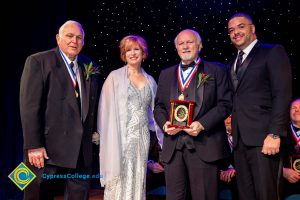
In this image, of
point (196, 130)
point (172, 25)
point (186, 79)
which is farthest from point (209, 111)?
point (172, 25)

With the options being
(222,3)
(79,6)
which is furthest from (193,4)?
(79,6)

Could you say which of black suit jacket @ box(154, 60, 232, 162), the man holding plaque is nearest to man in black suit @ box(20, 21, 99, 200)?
black suit jacket @ box(154, 60, 232, 162)

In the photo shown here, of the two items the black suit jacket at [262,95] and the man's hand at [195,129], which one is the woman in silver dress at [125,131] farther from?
the black suit jacket at [262,95]

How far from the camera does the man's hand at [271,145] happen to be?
2.68 metres

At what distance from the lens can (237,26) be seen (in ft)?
10.2

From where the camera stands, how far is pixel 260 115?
2.85 metres

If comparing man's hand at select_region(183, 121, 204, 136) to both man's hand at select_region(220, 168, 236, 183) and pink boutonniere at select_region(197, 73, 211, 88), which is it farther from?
man's hand at select_region(220, 168, 236, 183)

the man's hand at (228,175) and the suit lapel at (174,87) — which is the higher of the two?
the suit lapel at (174,87)

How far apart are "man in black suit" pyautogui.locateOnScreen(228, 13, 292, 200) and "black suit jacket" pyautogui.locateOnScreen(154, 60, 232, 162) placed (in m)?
0.11

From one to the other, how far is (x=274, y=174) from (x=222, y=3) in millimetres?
2993

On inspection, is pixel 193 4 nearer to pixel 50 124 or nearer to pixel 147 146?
pixel 147 146

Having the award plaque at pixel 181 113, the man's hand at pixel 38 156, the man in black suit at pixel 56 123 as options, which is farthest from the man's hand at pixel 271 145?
the man's hand at pixel 38 156

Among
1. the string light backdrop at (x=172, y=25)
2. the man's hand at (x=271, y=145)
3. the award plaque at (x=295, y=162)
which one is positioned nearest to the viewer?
the man's hand at (x=271, y=145)

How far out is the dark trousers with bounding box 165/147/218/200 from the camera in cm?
282
